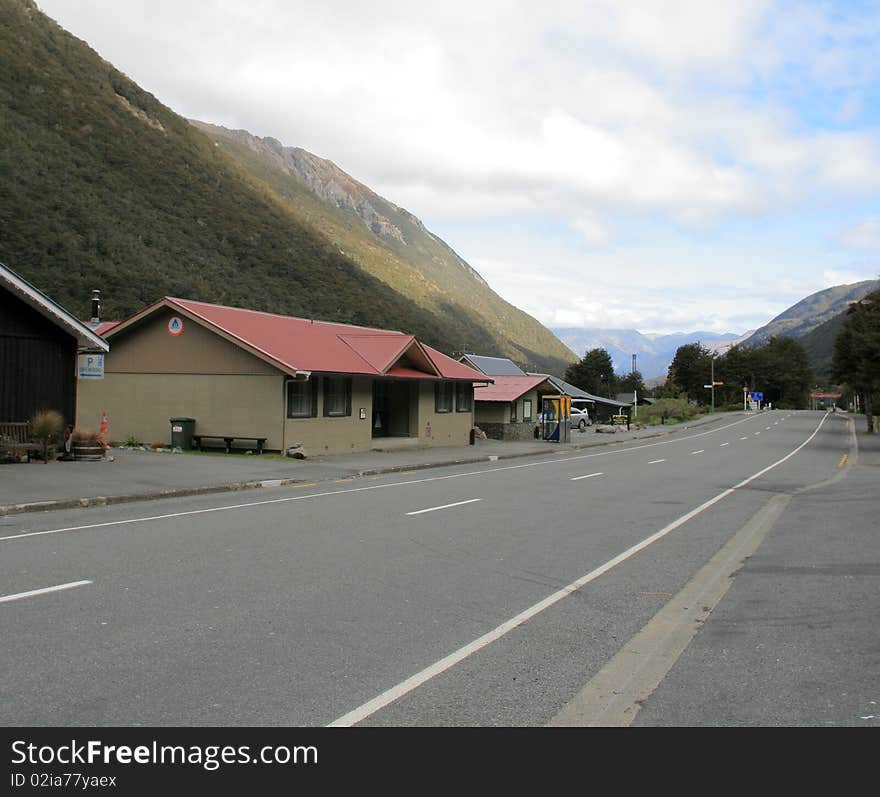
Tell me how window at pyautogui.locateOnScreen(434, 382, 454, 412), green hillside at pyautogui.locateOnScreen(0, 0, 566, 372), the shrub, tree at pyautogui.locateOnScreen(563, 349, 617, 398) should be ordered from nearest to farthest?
window at pyautogui.locateOnScreen(434, 382, 454, 412), green hillside at pyautogui.locateOnScreen(0, 0, 566, 372), the shrub, tree at pyautogui.locateOnScreen(563, 349, 617, 398)

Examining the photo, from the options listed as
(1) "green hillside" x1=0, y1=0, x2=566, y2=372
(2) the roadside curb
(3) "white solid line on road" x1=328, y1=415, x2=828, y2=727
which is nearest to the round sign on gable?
(2) the roadside curb

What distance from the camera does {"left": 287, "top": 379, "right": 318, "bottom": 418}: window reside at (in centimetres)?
2769

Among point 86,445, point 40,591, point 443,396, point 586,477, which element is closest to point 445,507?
point 40,591

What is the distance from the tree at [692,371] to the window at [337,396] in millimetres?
111553

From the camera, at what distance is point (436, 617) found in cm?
725

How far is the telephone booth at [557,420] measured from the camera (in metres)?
44.8

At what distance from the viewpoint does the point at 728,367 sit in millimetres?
143625

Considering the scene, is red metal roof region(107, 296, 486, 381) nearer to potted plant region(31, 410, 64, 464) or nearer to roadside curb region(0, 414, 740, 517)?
roadside curb region(0, 414, 740, 517)

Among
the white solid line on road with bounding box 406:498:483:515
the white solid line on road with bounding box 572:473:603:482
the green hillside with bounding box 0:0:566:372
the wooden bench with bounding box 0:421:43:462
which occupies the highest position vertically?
the green hillside with bounding box 0:0:566:372

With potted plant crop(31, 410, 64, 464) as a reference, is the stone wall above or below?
below

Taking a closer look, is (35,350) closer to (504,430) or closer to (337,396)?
(337,396)

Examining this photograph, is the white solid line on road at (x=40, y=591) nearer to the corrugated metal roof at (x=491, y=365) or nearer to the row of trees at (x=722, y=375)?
the corrugated metal roof at (x=491, y=365)

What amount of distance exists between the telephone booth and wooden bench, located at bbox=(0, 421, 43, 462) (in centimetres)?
2781
